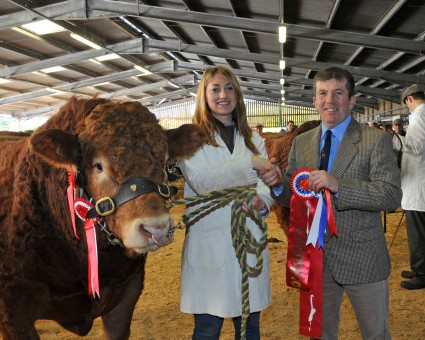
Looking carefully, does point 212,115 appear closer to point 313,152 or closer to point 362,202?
point 313,152

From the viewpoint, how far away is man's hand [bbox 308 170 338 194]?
7.59 ft

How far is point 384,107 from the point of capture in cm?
Result: 2495

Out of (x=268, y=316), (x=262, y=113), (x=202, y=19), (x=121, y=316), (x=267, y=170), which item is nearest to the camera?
(x=267, y=170)

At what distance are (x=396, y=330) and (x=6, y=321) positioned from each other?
324cm

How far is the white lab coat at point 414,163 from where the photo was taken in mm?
5043

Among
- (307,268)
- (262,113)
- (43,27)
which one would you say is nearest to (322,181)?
(307,268)

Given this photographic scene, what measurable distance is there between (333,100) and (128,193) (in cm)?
120

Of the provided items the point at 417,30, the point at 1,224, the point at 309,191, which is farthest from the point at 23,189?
the point at 417,30

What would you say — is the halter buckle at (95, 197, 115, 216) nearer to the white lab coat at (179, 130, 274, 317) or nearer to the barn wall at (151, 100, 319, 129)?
the white lab coat at (179, 130, 274, 317)

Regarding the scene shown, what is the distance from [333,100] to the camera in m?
2.53

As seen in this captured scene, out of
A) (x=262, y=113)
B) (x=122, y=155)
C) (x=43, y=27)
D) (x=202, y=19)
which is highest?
(x=262, y=113)

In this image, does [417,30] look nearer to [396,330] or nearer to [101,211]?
[396,330]

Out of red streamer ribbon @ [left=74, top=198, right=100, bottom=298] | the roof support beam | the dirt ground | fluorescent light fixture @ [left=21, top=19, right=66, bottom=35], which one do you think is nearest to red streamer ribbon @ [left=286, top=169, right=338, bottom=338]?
red streamer ribbon @ [left=74, top=198, right=100, bottom=298]

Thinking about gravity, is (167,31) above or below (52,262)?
above
